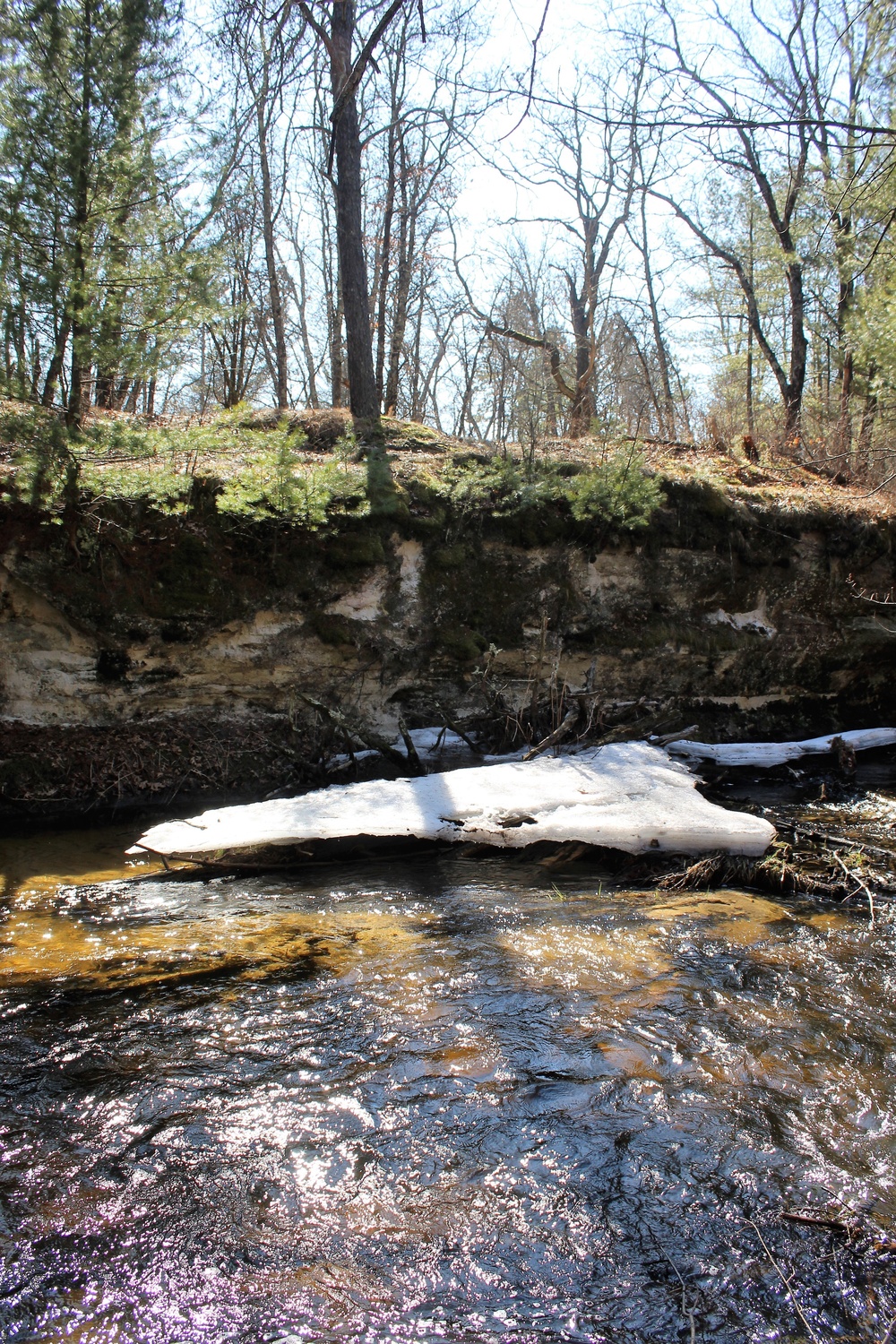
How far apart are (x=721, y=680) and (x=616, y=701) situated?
176 centimetres

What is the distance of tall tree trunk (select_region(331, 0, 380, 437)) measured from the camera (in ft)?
37.9

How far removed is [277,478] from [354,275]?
20.9 feet

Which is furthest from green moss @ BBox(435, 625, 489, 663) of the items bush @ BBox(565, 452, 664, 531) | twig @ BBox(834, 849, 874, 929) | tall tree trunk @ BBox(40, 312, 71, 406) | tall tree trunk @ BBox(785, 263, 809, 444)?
tall tree trunk @ BBox(785, 263, 809, 444)

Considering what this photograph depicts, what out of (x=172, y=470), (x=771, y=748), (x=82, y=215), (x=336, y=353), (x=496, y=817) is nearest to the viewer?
(x=496, y=817)

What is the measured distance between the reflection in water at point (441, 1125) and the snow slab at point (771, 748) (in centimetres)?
355

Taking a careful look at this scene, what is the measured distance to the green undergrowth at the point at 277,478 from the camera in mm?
6363

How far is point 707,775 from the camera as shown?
808 centimetres

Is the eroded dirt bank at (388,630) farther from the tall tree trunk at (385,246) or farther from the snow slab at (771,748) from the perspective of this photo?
the tall tree trunk at (385,246)

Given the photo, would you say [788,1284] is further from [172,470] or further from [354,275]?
[354,275]

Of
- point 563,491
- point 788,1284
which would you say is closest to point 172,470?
point 563,491

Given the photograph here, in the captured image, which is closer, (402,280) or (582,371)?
(582,371)

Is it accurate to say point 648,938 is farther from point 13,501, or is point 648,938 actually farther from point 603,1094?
point 13,501

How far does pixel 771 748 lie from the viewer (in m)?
8.72

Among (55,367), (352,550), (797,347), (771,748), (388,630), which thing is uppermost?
(797,347)
